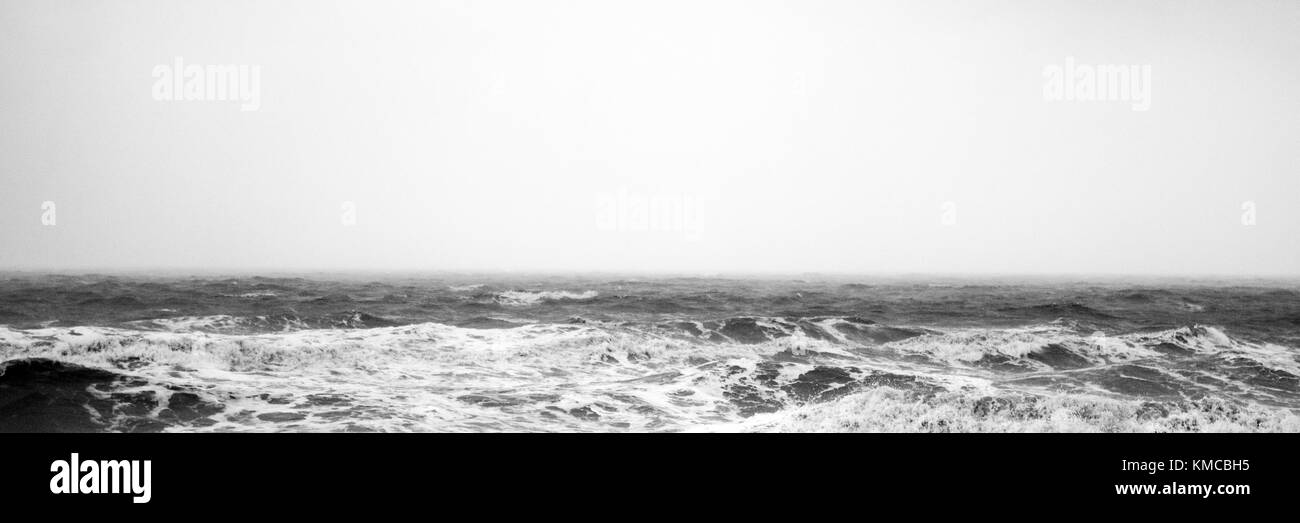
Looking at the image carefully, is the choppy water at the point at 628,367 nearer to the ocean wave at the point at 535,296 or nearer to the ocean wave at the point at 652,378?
the ocean wave at the point at 652,378

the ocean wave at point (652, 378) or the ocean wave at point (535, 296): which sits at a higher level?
the ocean wave at point (535, 296)

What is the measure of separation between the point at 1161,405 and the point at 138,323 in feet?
86.6

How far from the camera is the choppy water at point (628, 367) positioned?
10.2 m

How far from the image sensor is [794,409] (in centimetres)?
1125

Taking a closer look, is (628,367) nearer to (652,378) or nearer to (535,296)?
(652,378)

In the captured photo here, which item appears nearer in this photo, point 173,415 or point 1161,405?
point 173,415

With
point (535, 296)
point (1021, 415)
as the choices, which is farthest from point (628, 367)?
point (535, 296)

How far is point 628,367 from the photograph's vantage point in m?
14.4

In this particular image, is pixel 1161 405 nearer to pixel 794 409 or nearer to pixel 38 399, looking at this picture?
pixel 794 409
